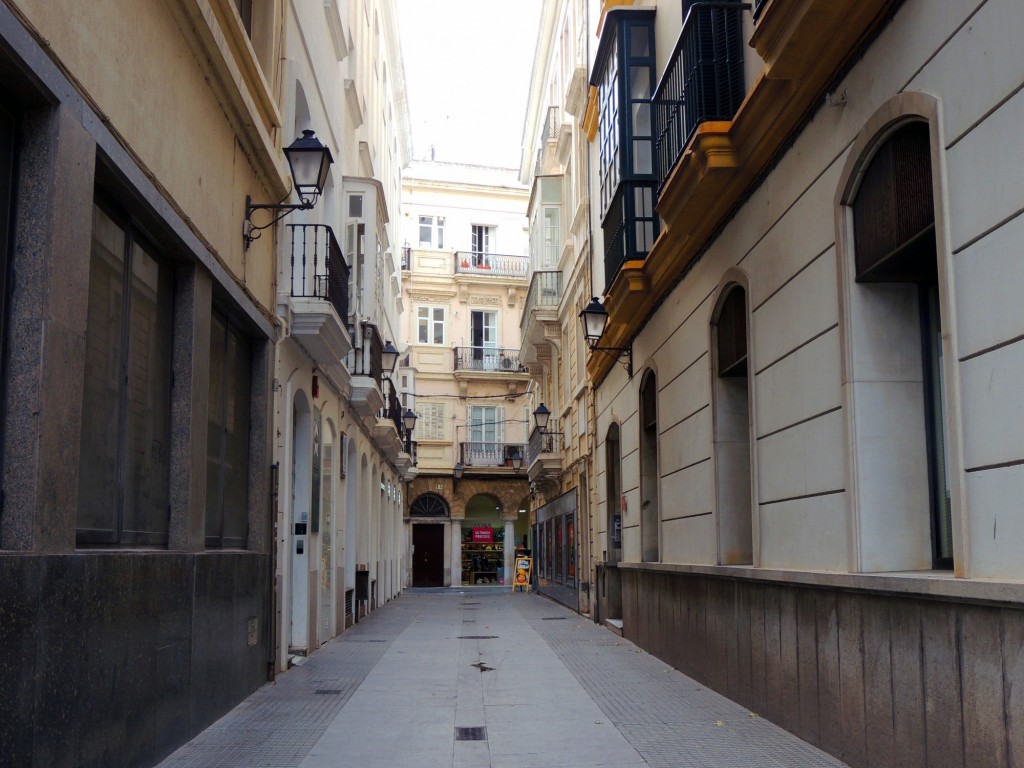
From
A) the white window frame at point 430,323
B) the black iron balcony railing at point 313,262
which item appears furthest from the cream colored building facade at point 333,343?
the white window frame at point 430,323

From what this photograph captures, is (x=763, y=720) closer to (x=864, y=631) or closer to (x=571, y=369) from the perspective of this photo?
(x=864, y=631)

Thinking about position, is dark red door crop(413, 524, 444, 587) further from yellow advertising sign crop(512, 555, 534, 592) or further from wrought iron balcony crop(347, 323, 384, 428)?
wrought iron balcony crop(347, 323, 384, 428)

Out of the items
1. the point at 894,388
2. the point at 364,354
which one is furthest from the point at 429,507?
the point at 894,388

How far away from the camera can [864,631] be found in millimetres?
6422

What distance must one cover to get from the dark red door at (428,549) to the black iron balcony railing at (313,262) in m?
30.6

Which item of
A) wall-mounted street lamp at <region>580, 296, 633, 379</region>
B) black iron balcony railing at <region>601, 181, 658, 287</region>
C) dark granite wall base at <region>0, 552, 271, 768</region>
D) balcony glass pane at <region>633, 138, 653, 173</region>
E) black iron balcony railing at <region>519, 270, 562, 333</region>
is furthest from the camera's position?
black iron balcony railing at <region>519, 270, 562, 333</region>

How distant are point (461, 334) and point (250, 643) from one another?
34.3 m

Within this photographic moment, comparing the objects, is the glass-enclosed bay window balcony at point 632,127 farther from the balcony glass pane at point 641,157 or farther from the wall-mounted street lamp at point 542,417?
the wall-mounted street lamp at point 542,417

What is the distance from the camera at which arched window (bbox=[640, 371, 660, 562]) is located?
15.0 m

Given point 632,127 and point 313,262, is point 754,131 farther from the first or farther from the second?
point 313,262

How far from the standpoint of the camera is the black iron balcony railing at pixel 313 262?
40.7 feet

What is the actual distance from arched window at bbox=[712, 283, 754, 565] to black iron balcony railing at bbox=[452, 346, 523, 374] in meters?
32.9

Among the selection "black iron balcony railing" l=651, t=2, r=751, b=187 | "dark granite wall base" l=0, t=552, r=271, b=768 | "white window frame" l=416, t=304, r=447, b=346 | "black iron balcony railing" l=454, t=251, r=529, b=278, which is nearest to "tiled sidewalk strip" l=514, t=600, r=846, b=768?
"dark granite wall base" l=0, t=552, r=271, b=768

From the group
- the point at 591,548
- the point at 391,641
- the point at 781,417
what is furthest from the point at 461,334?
the point at 781,417
